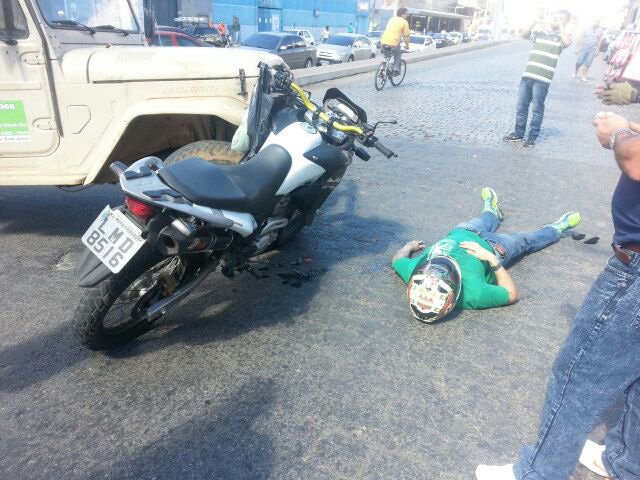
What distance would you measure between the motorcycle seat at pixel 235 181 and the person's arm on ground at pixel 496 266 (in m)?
1.50

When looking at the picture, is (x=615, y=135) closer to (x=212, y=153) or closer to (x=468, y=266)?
(x=468, y=266)

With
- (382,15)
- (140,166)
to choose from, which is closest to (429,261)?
(140,166)

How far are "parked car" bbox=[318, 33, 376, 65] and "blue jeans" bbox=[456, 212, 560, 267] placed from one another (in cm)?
1734

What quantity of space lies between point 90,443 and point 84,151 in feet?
8.00

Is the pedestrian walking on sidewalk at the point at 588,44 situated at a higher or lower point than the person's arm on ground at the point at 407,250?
higher

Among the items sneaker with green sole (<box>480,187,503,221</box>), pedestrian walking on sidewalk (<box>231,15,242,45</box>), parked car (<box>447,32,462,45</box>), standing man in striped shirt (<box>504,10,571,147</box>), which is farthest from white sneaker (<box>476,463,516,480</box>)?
Answer: parked car (<box>447,32,462,45</box>)

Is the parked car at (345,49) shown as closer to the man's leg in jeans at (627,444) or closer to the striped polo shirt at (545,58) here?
the striped polo shirt at (545,58)

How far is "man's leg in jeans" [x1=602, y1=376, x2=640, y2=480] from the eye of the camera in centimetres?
188

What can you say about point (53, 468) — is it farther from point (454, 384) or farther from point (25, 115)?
point (25, 115)

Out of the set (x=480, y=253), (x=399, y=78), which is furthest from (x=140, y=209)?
(x=399, y=78)

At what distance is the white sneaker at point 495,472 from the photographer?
203cm

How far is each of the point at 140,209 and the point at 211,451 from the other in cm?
116

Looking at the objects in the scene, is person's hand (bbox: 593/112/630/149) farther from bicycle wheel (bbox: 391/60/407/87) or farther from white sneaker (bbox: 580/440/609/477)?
bicycle wheel (bbox: 391/60/407/87)

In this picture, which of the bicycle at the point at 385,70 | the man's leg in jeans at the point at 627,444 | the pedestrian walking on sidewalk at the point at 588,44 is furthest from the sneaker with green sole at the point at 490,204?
the pedestrian walking on sidewalk at the point at 588,44
